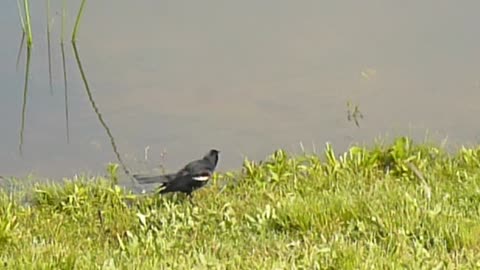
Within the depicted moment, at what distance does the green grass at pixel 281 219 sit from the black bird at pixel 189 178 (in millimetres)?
77

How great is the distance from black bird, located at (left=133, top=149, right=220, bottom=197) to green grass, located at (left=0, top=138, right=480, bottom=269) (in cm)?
8

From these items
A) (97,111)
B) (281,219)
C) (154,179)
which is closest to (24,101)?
(97,111)

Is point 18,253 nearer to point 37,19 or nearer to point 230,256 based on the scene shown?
point 230,256

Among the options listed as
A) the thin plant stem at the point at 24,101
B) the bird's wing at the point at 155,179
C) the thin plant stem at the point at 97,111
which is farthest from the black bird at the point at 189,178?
the thin plant stem at the point at 24,101

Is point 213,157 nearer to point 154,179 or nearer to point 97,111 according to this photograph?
point 154,179

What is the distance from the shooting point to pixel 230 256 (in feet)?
13.1

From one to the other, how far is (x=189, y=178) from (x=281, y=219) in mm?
691

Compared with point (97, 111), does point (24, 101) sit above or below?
above

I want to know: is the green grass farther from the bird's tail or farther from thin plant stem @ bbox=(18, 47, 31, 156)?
thin plant stem @ bbox=(18, 47, 31, 156)

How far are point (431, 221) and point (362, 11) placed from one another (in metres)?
4.04

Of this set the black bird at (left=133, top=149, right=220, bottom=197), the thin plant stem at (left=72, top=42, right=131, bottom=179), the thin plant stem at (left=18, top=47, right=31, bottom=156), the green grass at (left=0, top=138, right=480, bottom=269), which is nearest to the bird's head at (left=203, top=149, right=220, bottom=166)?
the black bird at (left=133, top=149, right=220, bottom=197)

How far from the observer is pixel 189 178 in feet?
16.1

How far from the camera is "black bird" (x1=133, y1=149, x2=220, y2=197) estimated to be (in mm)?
4914

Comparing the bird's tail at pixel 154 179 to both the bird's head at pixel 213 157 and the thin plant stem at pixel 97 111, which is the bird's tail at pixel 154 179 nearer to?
the bird's head at pixel 213 157
